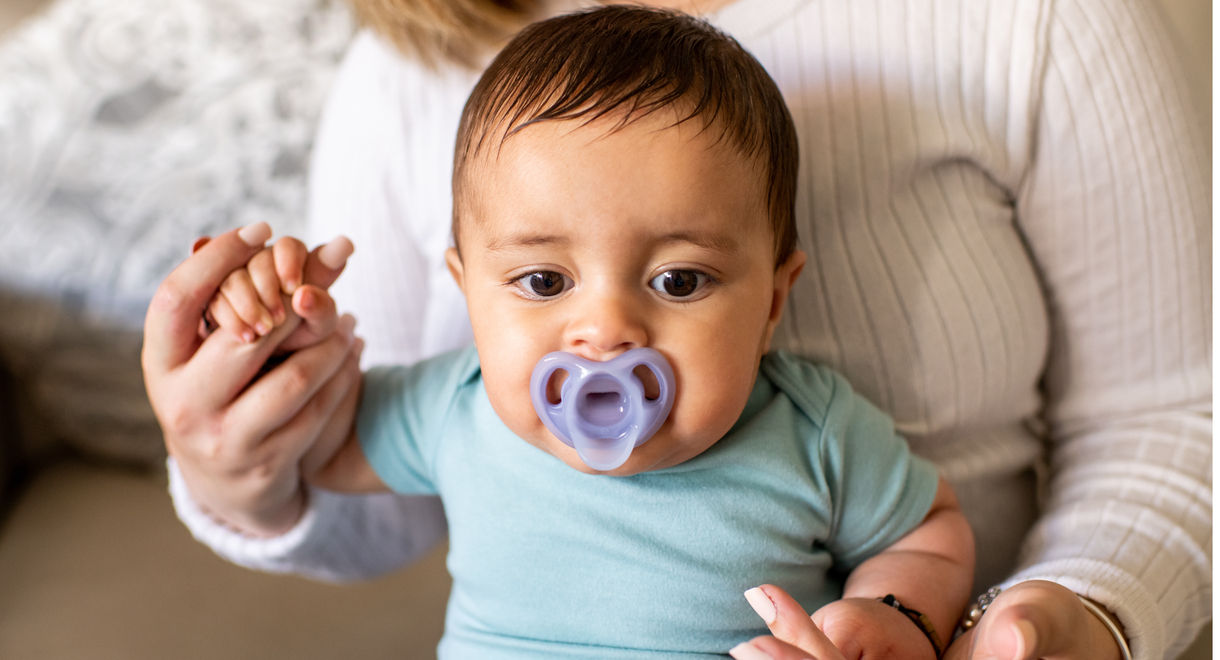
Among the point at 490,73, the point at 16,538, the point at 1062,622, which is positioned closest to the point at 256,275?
the point at 490,73

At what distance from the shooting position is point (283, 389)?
0.80 metres

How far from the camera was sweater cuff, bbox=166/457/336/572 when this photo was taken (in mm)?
970

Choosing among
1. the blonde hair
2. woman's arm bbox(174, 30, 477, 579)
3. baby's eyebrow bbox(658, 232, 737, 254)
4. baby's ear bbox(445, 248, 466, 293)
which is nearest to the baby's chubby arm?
baby's eyebrow bbox(658, 232, 737, 254)

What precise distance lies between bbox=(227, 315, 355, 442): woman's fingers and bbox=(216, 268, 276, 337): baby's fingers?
43 millimetres

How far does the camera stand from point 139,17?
1.76m

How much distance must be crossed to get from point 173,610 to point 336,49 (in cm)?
93

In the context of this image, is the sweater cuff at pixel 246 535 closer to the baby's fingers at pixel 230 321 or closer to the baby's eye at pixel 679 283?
the baby's fingers at pixel 230 321

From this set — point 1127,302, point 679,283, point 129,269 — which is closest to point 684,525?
point 679,283

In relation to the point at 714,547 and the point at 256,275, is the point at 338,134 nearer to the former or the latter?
the point at 256,275

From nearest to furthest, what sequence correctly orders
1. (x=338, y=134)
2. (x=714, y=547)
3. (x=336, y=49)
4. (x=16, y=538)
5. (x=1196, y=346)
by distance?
1. (x=714, y=547)
2. (x=1196, y=346)
3. (x=338, y=134)
4. (x=16, y=538)
5. (x=336, y=49)

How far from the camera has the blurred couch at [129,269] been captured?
1.42 meters

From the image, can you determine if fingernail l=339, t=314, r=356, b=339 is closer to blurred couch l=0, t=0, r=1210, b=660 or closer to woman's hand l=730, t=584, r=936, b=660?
woman's hand l=730, t=584, r=936, b=660

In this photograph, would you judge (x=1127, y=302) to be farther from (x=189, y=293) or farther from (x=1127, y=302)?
(x=189, y=293)

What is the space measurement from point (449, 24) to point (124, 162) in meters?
0.97
